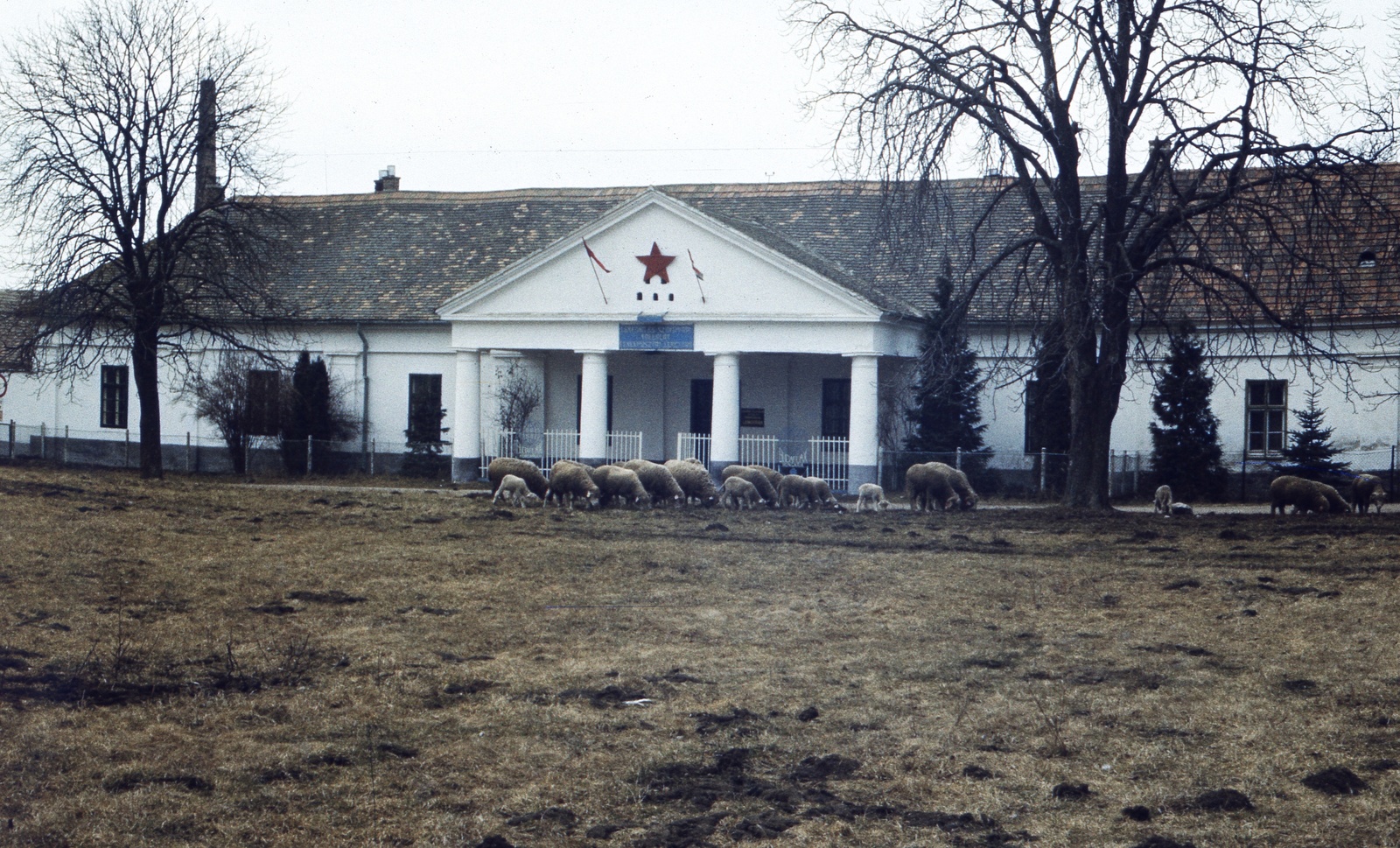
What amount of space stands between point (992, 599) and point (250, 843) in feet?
29.6

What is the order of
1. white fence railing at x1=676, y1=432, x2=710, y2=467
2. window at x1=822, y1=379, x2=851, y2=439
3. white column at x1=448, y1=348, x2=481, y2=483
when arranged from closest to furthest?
white fence railing at x1=676, y1=432, x2=710, y2=467 → white column at x1=448, y1=348, x2=481, y2=483 → window at x1=822, y1=379, x2=851, y2=439

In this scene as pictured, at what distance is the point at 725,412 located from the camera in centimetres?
3102

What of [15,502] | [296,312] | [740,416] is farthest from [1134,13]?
[296,312]

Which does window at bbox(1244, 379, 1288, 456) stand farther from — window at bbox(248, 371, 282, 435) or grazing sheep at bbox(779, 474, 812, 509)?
window at bbox(248, 371, 282, 435)

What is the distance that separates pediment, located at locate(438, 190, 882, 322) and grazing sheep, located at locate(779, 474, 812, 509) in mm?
5601

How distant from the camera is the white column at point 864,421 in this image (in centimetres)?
2981

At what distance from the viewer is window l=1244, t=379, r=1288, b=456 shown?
29.9m

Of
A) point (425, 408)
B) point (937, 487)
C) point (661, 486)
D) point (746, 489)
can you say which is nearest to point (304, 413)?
point (425, 408)

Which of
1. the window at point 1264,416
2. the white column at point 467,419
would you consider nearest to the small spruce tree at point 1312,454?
the window at point 1264,416

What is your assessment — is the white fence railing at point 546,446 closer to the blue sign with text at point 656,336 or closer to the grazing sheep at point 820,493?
the blue sign with text at point 656,336

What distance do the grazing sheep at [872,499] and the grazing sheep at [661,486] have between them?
3.33 metres

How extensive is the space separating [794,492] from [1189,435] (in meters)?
9.21

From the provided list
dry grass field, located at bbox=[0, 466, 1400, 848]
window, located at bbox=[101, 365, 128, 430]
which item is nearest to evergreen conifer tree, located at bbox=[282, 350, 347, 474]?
window, located at bbox=[101, 365, 128, 430]

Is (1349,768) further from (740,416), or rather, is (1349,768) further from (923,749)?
(740,416)
